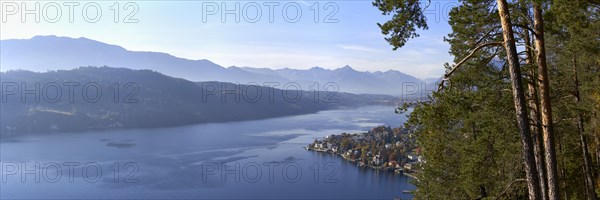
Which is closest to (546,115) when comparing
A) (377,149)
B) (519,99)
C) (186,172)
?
(519,99)

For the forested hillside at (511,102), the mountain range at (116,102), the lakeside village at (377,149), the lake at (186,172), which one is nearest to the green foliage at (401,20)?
the forested hillside at (511,102)

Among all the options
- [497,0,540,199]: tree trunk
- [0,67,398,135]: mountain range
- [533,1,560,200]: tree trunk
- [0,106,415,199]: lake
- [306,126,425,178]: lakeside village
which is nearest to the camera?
[497,0,540,199]: tree trunk

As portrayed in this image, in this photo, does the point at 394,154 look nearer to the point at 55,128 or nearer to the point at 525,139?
the point at 525,139

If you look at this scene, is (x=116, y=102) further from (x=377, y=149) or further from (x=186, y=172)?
(x=377, y=149)

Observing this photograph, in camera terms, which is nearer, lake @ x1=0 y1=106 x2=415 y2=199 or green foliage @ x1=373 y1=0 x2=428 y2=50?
green foliage @ x1=373 y1=0 x2=428 y2=50

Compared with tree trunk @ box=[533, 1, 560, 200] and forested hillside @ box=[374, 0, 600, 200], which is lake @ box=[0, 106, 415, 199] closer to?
forested hillside @ box=[374, 0, 600, 200]

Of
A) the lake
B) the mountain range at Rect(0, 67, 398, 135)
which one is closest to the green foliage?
the lake

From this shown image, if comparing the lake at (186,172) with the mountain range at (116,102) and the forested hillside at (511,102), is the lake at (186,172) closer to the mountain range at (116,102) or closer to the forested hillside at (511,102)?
the mountain range at (116,102)
